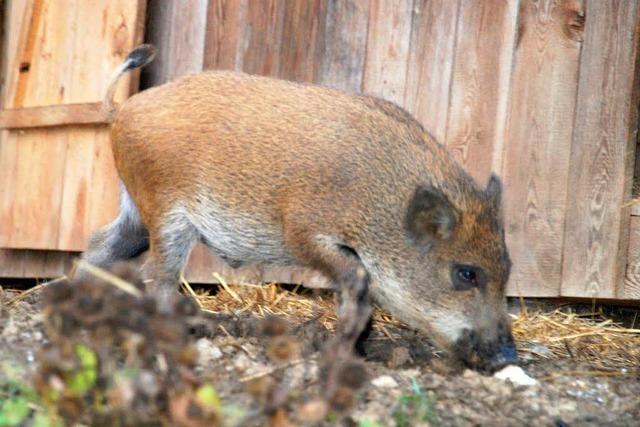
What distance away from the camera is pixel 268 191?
4703 mm

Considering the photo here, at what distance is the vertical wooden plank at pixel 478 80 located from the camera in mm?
5695

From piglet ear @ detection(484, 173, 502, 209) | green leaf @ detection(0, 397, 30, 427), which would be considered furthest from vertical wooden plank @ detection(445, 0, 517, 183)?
green leaf @ detection(0, 397, 30, 427)

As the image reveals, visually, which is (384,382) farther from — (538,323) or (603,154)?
(603,154)

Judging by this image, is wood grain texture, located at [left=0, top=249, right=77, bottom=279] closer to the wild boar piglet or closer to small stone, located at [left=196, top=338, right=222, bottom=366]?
the wild boar piglet

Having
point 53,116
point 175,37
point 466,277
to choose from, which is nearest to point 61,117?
point 53,116

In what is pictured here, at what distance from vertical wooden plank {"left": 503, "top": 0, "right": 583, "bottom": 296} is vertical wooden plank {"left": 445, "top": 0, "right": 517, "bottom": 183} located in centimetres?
8

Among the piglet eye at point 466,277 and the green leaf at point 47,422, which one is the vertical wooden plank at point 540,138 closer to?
the piglet eye at point 466,277

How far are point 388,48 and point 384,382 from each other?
272 centimetres

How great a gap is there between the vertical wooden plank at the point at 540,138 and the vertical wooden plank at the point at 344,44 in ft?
2.96

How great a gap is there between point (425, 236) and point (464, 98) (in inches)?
59.7

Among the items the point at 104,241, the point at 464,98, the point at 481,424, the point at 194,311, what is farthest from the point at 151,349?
the point at 464,98

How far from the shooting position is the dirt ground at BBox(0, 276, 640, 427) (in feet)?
9.94

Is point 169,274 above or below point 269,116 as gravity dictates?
below

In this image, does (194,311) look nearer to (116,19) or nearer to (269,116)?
(269,116)
